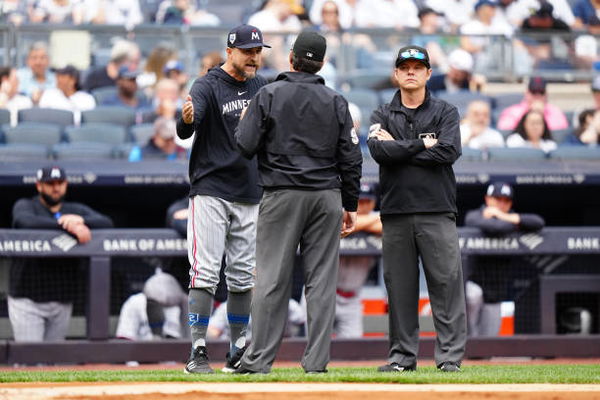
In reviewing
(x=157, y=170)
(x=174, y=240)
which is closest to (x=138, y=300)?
(x=174, y=240)

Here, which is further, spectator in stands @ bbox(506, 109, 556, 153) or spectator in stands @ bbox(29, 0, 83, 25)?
spectator in stands @ bbox(29, 0, 83, 25)

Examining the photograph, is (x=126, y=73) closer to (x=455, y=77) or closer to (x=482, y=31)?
(x=455, y=77)

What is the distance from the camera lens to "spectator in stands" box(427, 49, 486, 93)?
12.4 meters

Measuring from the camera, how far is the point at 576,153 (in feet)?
34.9

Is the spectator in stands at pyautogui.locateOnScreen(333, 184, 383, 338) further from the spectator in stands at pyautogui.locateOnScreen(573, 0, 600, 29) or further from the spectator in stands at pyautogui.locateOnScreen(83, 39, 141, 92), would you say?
the spectator in stands at pyautogui.locateOnScreen(573, 0, 600, 29)

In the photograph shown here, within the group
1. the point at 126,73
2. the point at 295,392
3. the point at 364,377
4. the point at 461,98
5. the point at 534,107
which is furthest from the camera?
the point at 126,73

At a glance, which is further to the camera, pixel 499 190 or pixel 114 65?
pixel 114 65

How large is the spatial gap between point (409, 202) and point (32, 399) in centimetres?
240

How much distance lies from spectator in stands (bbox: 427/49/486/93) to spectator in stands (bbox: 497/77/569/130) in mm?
636

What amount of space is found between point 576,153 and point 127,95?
4414mm

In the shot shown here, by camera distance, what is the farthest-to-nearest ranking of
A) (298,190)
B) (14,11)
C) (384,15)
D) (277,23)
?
(384,15)
(14,11)
(277,23)
(298,190)

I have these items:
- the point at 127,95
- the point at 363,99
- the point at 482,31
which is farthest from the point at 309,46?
the point at 482,31

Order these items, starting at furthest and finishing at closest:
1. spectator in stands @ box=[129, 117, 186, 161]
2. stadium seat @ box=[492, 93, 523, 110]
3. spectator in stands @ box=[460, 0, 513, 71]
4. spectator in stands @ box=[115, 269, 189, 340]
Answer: spectator in stands @ box=[460, 0, 513, 71], stadium seat @ box=[492, 93, 523, 110], spectator in stands @ box=[129, 117, 186, 161], spectator in stands @ box=[115, 269, 189, 340]

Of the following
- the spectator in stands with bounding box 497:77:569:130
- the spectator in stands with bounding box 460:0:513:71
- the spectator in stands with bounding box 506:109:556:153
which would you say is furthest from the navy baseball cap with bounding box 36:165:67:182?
the spectator in stands with bounding box 460:0:513:71
